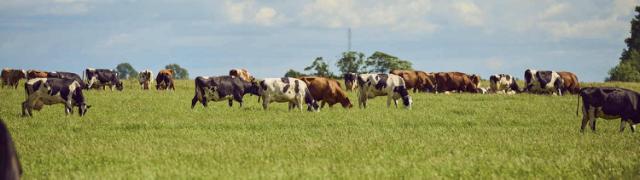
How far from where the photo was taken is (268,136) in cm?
1664

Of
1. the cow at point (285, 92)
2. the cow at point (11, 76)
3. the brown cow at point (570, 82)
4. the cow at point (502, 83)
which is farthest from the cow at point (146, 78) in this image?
the cow at point (285, 92)

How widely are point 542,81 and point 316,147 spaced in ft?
124

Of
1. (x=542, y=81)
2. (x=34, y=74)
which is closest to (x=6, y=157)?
(x=542, y=81)

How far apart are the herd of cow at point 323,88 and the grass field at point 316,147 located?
0.76m

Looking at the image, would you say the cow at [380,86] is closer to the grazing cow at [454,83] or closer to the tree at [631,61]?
the grazing cow at [454,83]

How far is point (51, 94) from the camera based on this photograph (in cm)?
A: 2361

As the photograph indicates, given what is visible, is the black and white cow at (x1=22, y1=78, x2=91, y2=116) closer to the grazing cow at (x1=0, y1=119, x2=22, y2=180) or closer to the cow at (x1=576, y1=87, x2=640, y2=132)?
the cow at (x1=576, y1=87, x2=640, y2=132)

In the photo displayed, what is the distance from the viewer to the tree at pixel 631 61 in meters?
96.6

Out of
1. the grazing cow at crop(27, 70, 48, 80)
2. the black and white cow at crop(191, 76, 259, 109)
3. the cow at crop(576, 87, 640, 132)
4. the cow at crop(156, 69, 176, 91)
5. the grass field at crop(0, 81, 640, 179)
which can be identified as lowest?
the grass field at crop(0, 81, 640, 179)

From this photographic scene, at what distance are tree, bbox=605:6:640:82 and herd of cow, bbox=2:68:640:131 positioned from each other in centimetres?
4295

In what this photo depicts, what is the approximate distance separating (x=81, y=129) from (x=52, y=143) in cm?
372

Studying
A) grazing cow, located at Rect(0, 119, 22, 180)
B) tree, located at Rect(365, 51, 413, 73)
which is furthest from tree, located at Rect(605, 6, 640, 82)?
grazing cow, located at Rect(0, 119, 22, 180)

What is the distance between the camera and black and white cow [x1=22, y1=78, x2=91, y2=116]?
920 inches

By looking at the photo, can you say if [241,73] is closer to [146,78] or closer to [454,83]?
[146,78]
